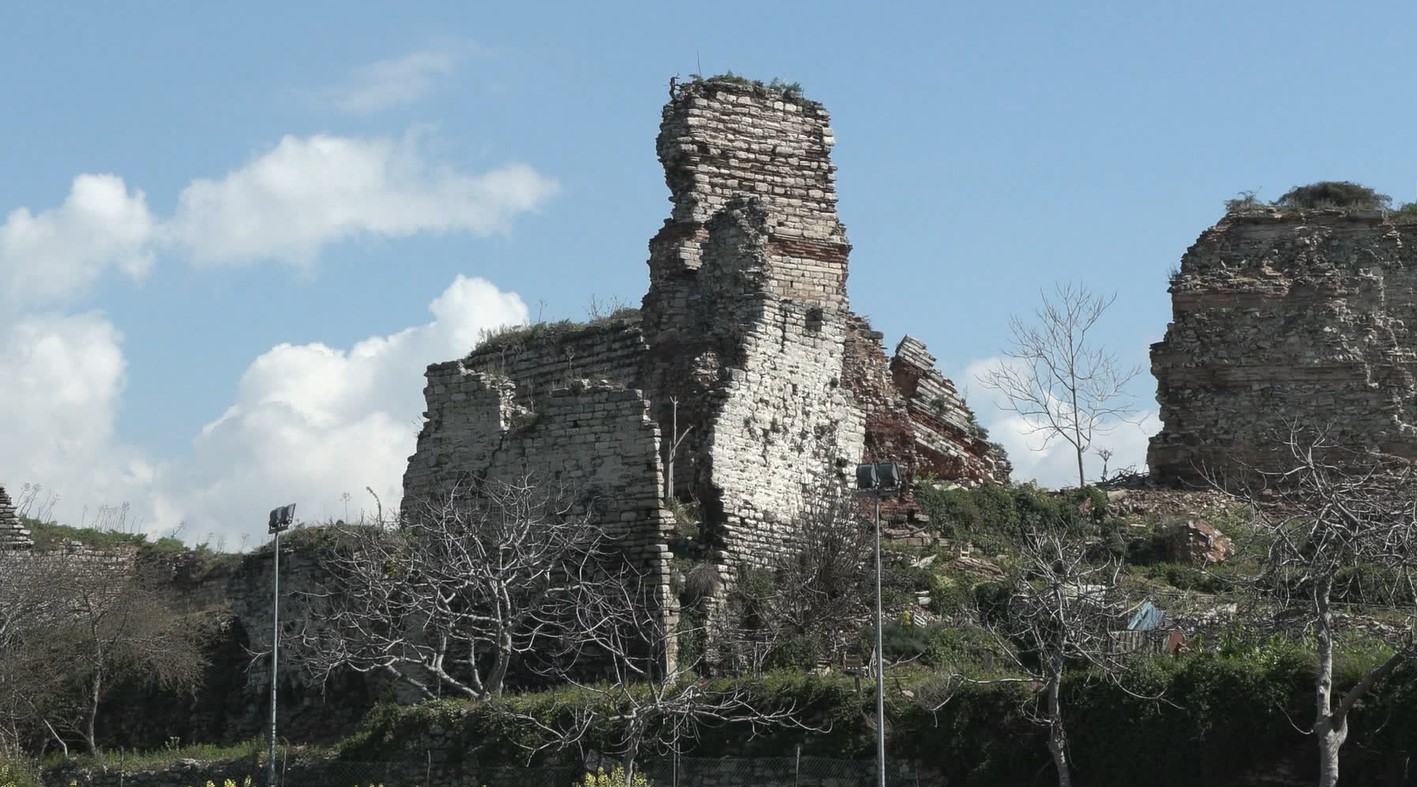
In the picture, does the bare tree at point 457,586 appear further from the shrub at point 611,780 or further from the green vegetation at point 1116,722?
the shrub at point 611,780

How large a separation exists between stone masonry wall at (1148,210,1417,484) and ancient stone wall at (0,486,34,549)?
740 inches

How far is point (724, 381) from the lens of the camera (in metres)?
29.3

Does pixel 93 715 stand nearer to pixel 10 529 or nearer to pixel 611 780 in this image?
pixel 10 529

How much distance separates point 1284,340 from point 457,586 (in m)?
15.8

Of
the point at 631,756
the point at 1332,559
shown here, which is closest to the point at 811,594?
the point at 631,756

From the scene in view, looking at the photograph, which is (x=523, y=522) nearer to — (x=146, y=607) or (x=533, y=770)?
(x=533, y=770)

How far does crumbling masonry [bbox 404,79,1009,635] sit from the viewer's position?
2866 centimetres

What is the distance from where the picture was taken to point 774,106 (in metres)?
34.2

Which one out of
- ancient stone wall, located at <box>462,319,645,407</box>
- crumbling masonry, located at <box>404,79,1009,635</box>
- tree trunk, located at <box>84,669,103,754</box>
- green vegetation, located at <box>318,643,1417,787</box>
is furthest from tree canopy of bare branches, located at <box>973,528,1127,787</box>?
tree trunk, located at <box>84,669,103,754</box>

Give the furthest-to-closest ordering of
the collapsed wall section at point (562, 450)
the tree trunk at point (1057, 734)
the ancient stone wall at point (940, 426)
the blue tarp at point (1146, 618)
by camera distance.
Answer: the ancient stone wall at point (940, 426), the collapsed wall section at point (562, 450), the blue tarp at point (1146, 618), the tree trunk at point (1057, 734)

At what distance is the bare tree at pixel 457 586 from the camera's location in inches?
1037

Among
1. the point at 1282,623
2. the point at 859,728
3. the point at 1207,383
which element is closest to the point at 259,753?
the point at 859,728

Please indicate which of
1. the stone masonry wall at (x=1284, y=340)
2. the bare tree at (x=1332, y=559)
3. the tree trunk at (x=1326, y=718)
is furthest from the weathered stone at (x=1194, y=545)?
the tree trunk at (x=1326, y=718)

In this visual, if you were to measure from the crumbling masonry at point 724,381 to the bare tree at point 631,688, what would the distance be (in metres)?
0.68
